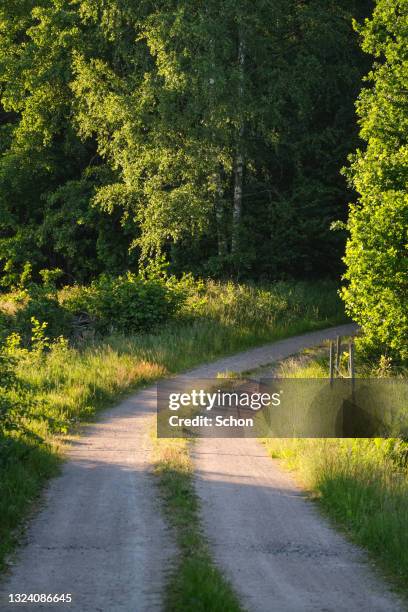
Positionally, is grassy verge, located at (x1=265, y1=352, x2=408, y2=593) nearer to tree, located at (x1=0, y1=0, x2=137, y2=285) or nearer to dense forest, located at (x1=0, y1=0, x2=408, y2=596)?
dense forest, located at (x1=0, y1=0, x2=408, y2=596)

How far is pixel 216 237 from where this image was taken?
31188 mm

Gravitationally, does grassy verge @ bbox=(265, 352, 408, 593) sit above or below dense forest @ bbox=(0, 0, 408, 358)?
below

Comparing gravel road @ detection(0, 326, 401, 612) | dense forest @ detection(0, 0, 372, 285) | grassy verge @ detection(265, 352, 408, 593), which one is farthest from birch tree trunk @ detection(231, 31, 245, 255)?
gravel road @ detection(0, 326, 401, 612)

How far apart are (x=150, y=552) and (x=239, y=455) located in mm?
4933

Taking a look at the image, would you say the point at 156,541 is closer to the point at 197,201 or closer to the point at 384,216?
the point at 384,216

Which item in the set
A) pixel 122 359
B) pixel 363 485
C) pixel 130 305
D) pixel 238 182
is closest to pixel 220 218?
pixel 238 182

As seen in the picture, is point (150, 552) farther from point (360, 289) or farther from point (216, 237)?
point (216, 237)

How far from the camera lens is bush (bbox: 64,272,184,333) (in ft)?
82.0

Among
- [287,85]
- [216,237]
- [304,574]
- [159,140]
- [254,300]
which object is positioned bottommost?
[304,574]

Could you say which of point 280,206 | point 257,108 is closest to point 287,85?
point 257,108

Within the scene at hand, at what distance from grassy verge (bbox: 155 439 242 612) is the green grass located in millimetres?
1585

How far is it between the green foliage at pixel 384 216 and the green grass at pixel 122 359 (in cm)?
445

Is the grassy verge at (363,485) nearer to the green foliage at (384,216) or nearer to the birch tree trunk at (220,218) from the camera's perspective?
the green foliage at (384,216)

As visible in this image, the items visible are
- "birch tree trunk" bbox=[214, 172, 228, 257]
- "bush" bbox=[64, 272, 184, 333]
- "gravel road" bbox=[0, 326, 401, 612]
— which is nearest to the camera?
"gravel road" bbox=[0, 326, 401, 612]
